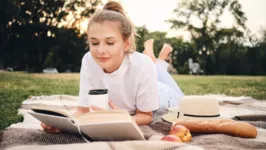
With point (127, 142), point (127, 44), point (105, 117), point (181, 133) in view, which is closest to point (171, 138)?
point (181, 133)

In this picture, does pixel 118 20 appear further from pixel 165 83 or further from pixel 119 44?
pixel 165 83

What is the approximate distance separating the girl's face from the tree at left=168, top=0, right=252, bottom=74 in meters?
30.4

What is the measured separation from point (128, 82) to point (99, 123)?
4.01 feet

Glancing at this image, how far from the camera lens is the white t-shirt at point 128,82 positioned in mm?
2967

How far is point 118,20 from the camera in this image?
9.00ft

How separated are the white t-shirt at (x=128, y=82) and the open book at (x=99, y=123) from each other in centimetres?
94

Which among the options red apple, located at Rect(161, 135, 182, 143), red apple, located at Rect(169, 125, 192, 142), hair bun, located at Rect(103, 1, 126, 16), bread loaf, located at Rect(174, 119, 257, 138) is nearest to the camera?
red apple, located at Rect(161, 135, 182, 143)

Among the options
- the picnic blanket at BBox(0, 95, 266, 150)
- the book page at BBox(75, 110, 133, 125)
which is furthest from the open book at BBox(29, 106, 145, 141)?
the picnic blanket at BBox(0, 95, 266, 150)

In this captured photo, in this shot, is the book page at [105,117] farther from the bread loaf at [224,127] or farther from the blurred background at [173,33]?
the blurred background at [173,33]

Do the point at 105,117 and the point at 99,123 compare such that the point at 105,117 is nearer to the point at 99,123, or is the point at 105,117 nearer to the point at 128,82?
the point at 99,123

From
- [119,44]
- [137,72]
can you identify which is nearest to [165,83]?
[137,72]

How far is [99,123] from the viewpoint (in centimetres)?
184

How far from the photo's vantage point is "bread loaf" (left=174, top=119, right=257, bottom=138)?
2379 millimetres

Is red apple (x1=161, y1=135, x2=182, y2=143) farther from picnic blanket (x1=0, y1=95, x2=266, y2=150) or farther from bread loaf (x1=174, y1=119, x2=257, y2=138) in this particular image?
bread loaf (x1=174, y1=119, x2=257, y2=138)
